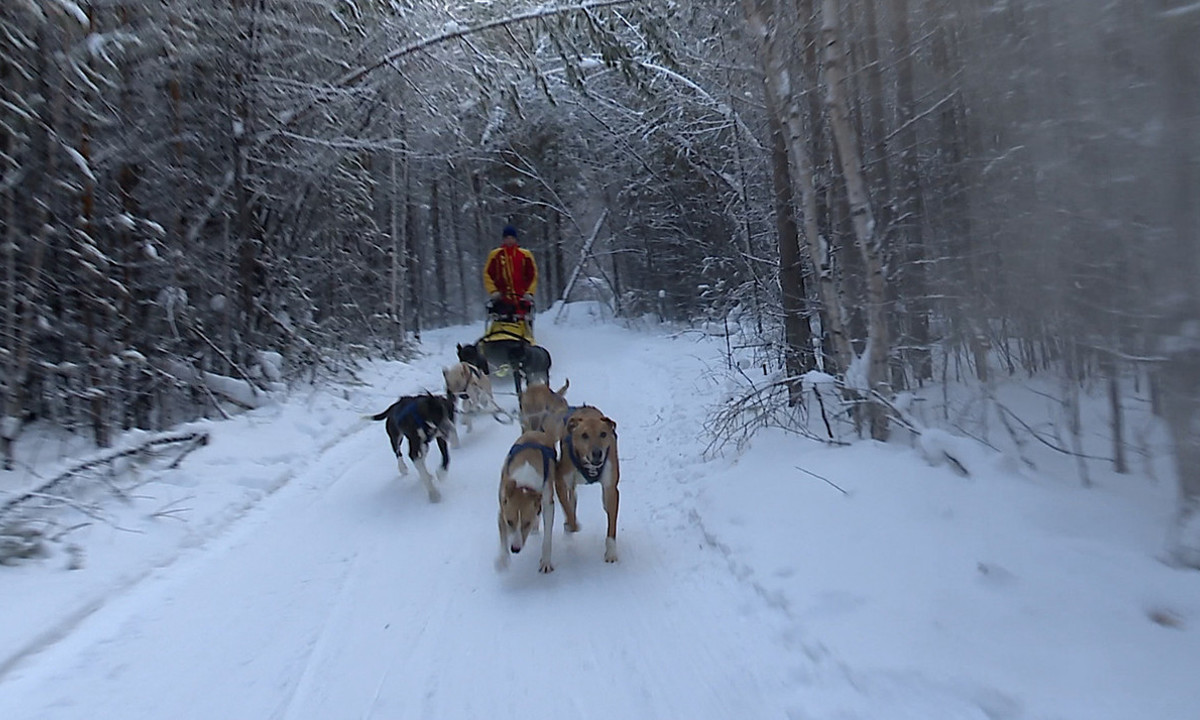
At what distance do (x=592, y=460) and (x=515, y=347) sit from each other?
22.7 ft

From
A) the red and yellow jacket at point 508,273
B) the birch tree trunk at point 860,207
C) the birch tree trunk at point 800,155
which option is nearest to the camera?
the birch tree trunk at point 860,207

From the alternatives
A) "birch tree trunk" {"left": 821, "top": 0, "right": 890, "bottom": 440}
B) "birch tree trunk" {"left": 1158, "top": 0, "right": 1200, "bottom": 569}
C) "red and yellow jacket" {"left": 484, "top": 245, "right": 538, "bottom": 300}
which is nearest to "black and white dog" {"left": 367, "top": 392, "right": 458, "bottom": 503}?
"birch tree trunk" {"left": 821, "top": 0, "right": 890, "bottom": 440}

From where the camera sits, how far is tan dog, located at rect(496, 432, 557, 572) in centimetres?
508

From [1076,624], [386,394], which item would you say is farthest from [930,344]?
[386,394]

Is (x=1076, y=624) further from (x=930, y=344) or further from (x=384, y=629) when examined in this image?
(x=384, y=629)

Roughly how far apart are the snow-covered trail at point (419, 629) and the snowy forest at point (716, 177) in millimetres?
2203

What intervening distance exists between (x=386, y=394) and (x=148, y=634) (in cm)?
938

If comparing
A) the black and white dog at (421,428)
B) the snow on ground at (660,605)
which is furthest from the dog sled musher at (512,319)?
the snow on ground at (660,605)

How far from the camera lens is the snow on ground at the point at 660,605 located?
3391 mm

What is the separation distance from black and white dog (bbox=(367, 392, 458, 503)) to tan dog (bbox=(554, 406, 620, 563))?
203 cm

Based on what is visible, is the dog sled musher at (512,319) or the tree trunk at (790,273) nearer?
the tree trunk at (790,273)

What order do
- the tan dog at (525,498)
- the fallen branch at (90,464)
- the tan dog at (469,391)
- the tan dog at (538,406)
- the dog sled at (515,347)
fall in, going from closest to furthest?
the tan dog at (525,498)
the fallen branch at (90,464)
the tan dog at (538,406)
the tan dog at (469,391)
the dog sled at (515,347)

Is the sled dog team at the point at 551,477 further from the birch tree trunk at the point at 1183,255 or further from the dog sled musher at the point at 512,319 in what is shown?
the dog sled musher at the point at 512,319

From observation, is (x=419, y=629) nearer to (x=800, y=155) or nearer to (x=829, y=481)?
(x=829, y=481)
